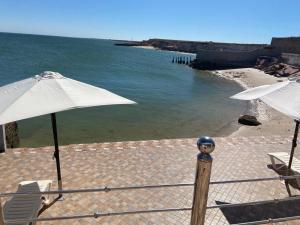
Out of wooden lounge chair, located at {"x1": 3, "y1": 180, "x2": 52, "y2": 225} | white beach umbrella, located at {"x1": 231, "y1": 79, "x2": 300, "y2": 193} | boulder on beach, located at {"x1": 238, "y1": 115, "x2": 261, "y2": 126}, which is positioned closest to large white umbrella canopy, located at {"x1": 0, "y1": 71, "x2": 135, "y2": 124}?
wooden lounge chair, located at {"x1": 3, "y1": 180, "x2": 52, "y2": 225}

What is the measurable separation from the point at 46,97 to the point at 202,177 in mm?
3235

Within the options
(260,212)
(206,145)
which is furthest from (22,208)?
(260,212)

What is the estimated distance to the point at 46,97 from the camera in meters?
4.78

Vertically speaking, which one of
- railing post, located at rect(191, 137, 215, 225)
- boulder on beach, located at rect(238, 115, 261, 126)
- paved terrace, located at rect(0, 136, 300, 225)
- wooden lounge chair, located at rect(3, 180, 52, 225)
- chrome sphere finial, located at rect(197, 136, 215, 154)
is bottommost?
boulder on beach, located at rect(238, 115, 261, 126)

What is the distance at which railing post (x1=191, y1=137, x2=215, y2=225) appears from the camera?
2527 mm

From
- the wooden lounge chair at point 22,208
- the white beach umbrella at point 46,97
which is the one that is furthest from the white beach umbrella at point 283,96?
the wooden lounge chair at point 22,208

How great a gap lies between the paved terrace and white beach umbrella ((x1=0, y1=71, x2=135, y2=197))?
224 cm

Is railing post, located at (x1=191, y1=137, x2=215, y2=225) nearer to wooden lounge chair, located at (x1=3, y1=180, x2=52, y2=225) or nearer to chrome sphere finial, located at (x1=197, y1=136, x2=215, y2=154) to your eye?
chrome sphere finial, located at (x1=197, y1=136, x2=215, y2=154)

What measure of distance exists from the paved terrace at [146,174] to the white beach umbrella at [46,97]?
7.35 feet

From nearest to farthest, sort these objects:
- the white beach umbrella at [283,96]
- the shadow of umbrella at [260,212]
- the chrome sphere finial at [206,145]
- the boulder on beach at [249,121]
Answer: the chrome sphere finial at [206,145]
the white beach umbrella at [283,96]
the shadow of umbrella at [260,212]
the boulder on beach at [249,121]

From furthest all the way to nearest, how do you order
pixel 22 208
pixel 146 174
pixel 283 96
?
pixel 146 174 → pixel 283 96 → pixel 22 208

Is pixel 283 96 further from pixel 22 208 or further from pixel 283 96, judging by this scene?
pixel 22 208

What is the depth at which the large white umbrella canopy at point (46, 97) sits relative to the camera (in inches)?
172

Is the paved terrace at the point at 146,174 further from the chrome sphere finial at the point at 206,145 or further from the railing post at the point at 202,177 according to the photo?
the chrome sphere finial at the point at 206,145
